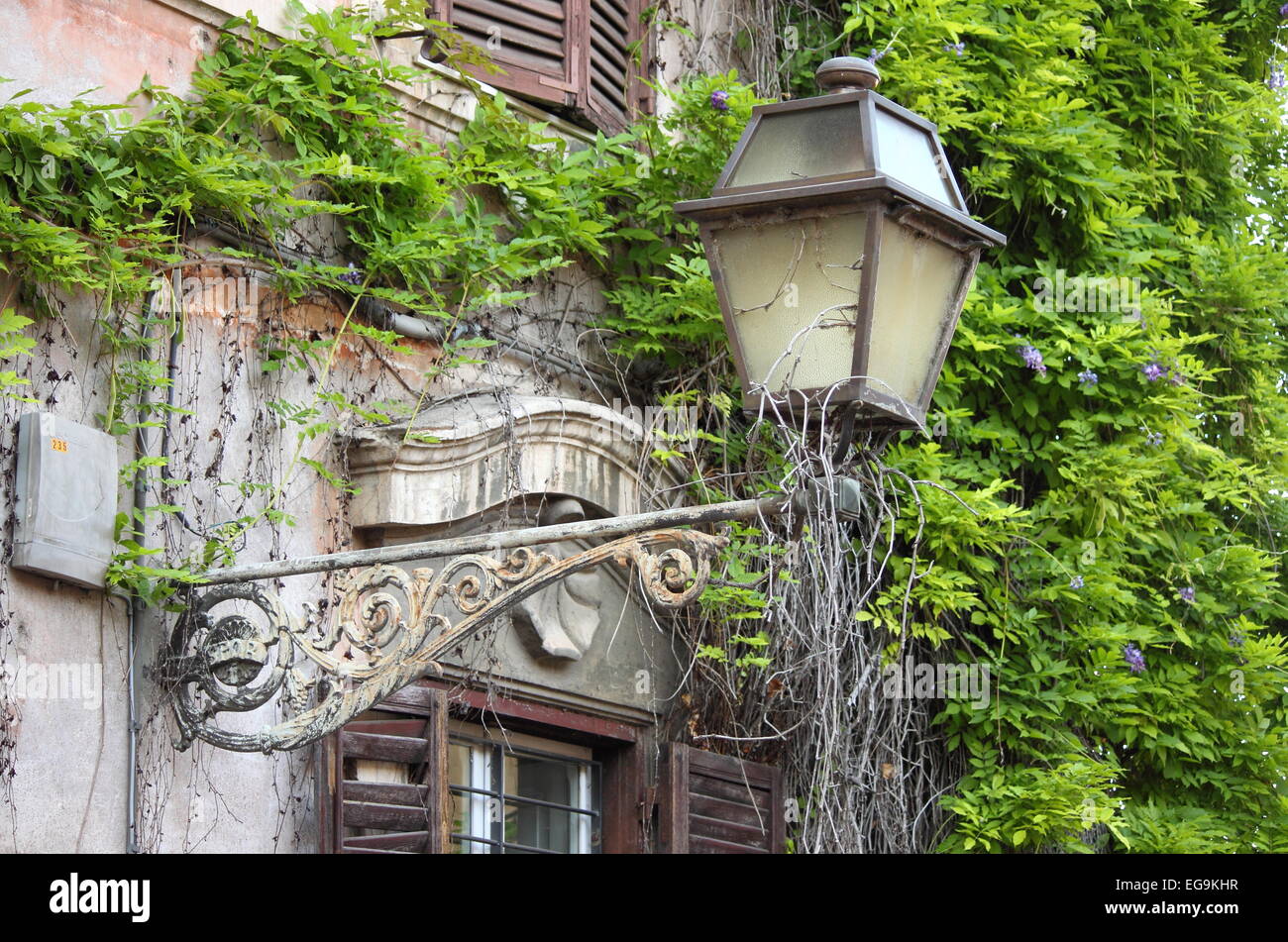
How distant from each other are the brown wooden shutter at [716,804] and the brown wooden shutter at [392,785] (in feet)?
3.37

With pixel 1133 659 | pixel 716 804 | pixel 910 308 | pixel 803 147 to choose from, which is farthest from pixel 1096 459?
pixel 803 147

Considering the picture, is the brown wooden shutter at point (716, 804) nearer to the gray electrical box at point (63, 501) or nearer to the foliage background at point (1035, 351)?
the foliage background at point (1035, 351)

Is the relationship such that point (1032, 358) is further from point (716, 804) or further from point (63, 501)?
point (63, 501)

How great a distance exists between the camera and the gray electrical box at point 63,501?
15.2 ft

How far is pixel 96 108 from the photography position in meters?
4.87

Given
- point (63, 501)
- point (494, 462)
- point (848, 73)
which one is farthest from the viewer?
point (494, 462)

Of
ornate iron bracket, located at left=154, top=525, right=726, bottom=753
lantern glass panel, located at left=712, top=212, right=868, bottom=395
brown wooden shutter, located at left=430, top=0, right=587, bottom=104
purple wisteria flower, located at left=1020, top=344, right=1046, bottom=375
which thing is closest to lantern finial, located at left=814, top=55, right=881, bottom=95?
lantern glass panel, located at left=712, top=212, right=868, bottom=395

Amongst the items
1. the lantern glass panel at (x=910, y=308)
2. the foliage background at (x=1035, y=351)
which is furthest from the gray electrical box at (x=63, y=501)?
the lantern glass panel at (x=910, y=308)

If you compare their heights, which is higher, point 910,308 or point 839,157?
point 839,157

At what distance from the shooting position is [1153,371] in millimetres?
7395

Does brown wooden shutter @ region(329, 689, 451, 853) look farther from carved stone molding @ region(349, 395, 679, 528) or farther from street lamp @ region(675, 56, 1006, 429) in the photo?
street lamp @ region(675, 56, 1006, 429)

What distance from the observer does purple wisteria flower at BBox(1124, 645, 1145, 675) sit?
7.21 m

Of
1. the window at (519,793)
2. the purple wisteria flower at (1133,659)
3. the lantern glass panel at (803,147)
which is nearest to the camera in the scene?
the lantern glass panel at (803,147)

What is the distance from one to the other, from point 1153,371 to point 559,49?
257cm
